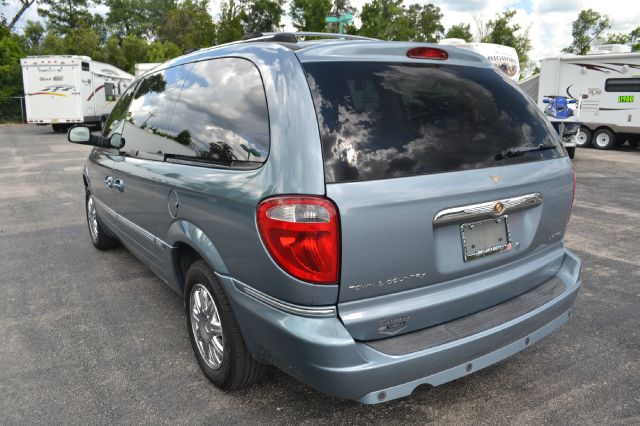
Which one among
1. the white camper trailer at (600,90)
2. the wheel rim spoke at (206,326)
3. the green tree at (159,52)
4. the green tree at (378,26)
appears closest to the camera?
the wheel rim spoke at (206,326)

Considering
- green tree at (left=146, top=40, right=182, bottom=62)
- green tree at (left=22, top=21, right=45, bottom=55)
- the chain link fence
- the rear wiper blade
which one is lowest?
the rear wiper blade

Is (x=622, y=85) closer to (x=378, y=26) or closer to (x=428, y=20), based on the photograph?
(x=378, y=26)

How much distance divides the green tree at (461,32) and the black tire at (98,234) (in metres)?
52.4

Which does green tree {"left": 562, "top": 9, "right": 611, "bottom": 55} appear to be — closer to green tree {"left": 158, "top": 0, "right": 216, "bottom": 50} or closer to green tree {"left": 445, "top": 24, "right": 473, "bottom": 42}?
green tree {"left": 445, "top": 24, "right": 473, "bottom": 42}

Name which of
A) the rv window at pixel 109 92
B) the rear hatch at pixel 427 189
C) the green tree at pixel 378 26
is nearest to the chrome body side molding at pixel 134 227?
the rear hatch at pixel 427 189

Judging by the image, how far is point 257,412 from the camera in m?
2.65

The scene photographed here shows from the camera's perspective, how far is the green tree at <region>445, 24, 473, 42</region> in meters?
52.3

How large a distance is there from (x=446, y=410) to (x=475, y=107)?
5.22 ft

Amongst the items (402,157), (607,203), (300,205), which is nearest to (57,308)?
(300,205)

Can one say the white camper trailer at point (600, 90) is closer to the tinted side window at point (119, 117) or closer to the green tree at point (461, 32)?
the tinted side window at point (119, 117)

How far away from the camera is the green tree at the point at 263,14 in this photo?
52.5m

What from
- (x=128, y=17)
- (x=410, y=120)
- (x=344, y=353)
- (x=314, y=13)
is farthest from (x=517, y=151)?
(x=128, y=17)

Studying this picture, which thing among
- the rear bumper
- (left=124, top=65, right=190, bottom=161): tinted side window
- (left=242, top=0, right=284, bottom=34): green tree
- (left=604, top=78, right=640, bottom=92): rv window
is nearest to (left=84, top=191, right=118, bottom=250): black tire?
(left=124, top=65, right=190, bottom=161): tinted side window

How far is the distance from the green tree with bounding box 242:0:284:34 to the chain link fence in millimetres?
26352
